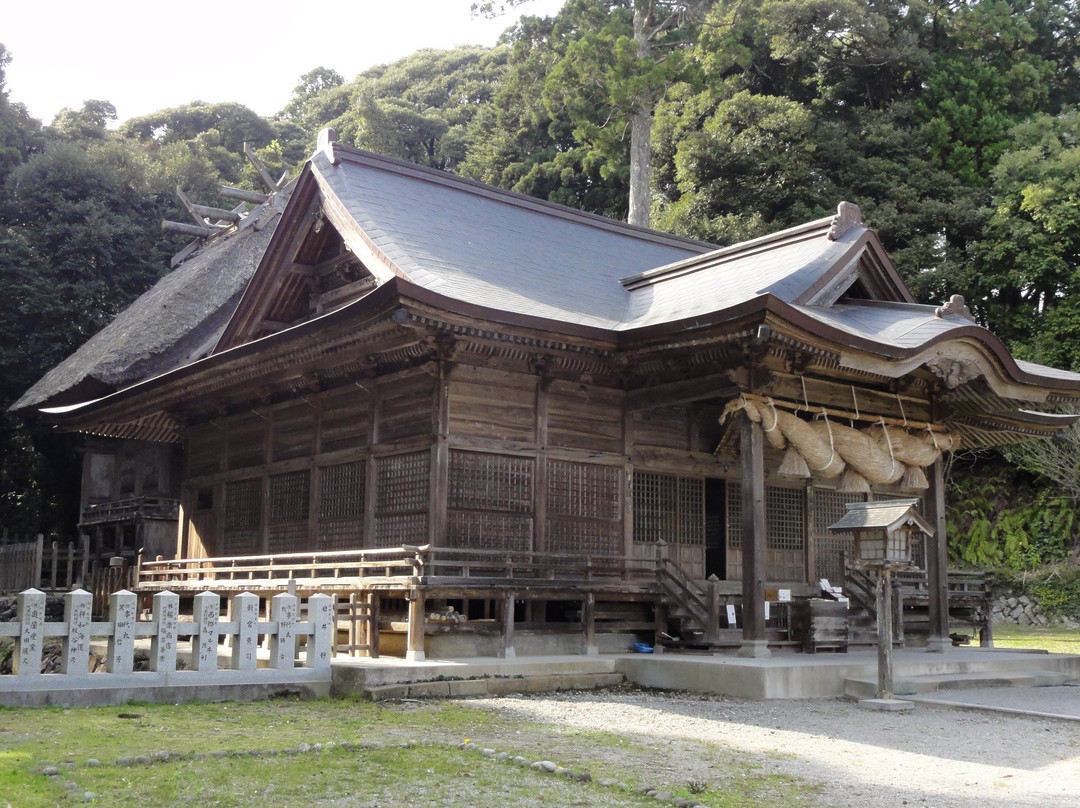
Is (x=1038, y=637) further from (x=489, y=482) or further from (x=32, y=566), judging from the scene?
(x=32, y=566)

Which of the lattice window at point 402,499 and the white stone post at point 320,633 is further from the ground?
the lattice window at point 402,499

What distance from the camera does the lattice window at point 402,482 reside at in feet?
46.6

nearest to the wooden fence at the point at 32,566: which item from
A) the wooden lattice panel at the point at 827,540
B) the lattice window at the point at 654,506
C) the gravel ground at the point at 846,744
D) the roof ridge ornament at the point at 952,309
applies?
the lattice window at the point at 654,506

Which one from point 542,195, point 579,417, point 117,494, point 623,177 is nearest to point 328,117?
point 542,195

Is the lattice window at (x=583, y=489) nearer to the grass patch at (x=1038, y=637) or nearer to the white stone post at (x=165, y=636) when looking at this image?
the white stone post at (x=165, y=636)

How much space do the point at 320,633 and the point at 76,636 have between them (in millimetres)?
2463

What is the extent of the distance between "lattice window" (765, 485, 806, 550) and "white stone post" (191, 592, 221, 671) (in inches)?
352

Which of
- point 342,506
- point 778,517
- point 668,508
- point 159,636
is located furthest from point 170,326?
point 159,636

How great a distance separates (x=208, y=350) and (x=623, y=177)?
20202mm

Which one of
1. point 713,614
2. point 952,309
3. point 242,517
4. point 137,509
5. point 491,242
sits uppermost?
point 491,242

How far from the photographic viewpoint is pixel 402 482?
14.6m

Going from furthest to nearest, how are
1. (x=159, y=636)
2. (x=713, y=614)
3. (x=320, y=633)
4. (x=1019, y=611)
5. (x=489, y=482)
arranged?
(x=1019, y=611) < (x=489, y=482) < (x=713, y=614) < (x=320, y=633) < (x=159, y=636)

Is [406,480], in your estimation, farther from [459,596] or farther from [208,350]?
[208,350]

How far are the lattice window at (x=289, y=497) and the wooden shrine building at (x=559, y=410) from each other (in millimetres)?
47
